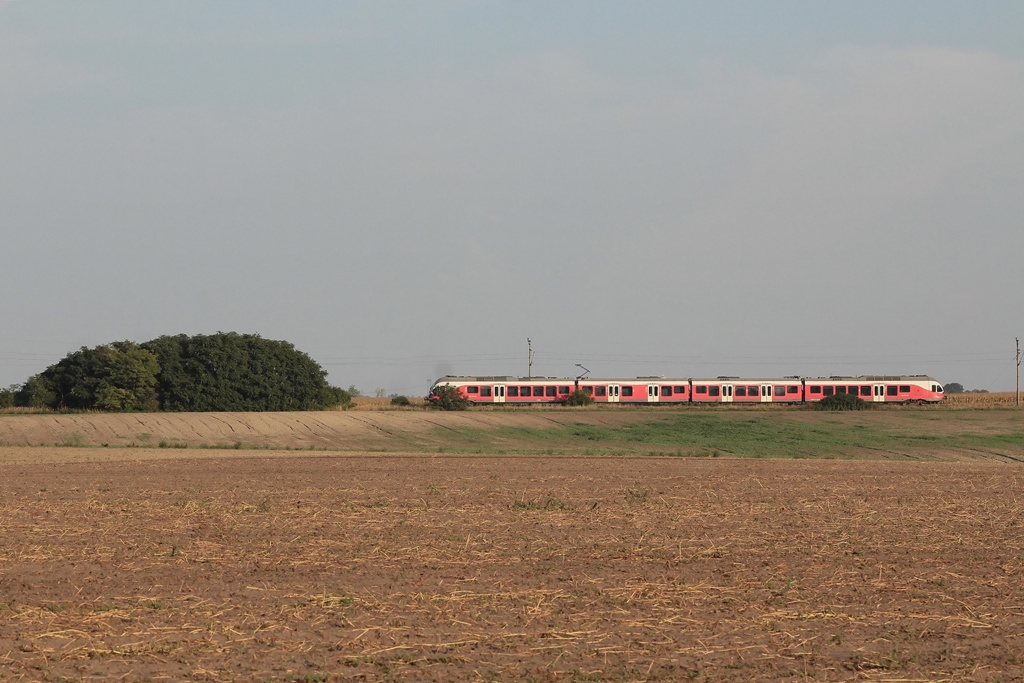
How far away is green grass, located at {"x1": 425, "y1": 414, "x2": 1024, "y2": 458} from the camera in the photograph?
48719 millimetres

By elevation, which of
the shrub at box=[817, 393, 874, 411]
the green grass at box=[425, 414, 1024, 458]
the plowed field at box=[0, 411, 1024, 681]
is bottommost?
the plowed field at box=[0, 411, 1024, 681]

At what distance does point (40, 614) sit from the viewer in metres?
12.4

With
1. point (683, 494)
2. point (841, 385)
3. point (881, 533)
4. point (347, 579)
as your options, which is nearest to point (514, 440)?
point (683, 494)

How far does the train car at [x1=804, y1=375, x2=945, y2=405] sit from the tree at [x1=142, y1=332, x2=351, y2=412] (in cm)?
4181

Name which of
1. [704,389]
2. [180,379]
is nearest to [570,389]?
[704,389]

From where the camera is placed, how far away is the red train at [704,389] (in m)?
96.5

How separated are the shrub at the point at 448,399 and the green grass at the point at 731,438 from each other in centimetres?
2256

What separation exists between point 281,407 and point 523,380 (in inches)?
930

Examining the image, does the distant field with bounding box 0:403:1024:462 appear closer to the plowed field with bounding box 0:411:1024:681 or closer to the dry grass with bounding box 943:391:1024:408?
the dry grass with bounding box 943:391:1024:408

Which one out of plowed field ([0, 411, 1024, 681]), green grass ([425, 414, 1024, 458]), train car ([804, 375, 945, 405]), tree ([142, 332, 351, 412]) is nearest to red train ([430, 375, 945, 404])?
train car ([804, 375, 945, 405])

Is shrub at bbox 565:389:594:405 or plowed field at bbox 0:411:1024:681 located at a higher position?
shrub at bbox 565:389:594:405

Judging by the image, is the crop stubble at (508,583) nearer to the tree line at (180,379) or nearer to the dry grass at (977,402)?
the tree line at (180,379)

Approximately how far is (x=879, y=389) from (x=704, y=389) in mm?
15110

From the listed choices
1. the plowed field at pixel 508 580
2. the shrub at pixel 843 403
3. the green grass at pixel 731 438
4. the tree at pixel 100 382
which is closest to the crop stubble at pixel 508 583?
the plowed field at pixel 508 580
